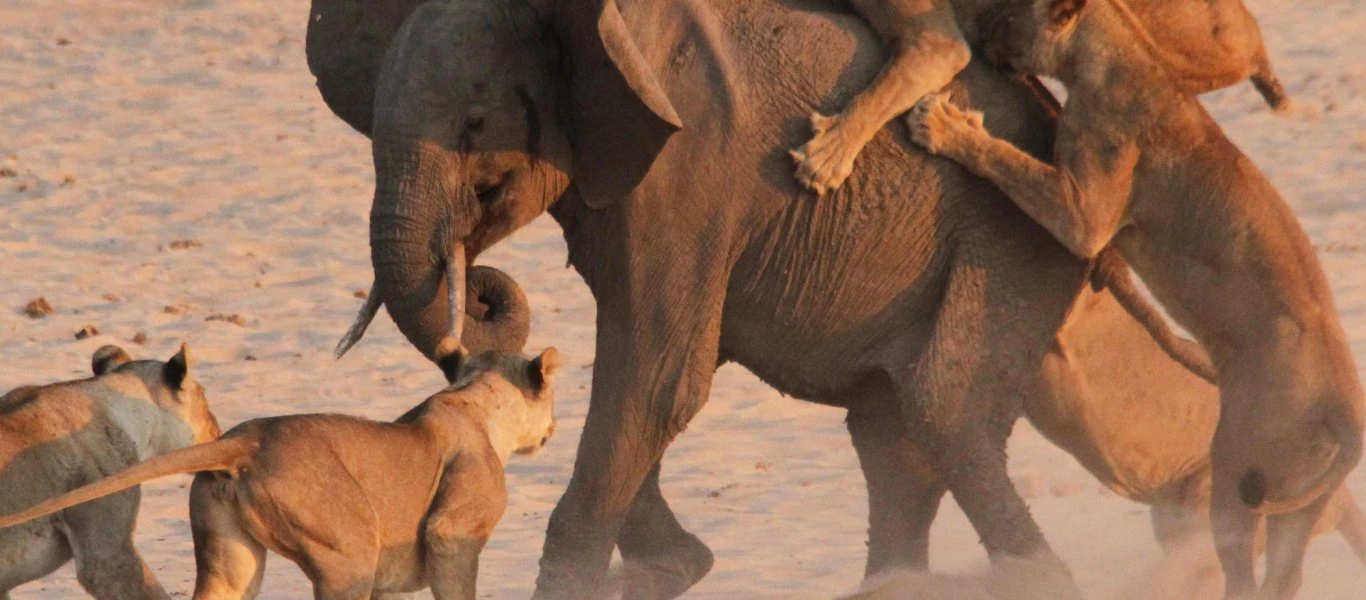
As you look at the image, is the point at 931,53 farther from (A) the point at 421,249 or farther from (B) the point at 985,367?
(A) the point at 421,249

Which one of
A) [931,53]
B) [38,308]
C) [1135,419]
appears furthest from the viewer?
[38,308]

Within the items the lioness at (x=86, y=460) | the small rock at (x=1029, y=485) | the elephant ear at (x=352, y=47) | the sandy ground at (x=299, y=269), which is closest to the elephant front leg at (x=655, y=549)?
the sandy ground at (x=299, y=269)

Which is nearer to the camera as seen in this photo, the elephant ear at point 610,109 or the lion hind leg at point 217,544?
the lion hind leg at point 217,544

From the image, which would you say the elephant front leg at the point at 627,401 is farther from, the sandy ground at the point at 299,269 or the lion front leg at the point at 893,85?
the sandy ground at the point at 299,269

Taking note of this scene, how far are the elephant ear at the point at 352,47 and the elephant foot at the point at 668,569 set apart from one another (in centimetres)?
159

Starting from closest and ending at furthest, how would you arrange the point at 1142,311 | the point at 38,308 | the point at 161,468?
the point at 161,468 < the point at 1142,311 < the point at 38,308

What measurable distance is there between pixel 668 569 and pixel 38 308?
19.7 feet

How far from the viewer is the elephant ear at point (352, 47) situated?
7.89 metres

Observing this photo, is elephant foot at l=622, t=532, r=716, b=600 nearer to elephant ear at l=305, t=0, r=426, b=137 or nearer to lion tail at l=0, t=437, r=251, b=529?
elephant ear at l=305, t=0, r=426, b=137

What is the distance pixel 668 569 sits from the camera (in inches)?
323

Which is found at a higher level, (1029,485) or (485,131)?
(485,131)

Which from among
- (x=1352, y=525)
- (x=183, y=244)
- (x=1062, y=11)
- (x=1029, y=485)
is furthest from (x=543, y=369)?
(x=183, y=244)

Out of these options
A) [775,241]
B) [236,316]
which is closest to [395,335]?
[236,316]

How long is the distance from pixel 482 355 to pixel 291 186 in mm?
9153
